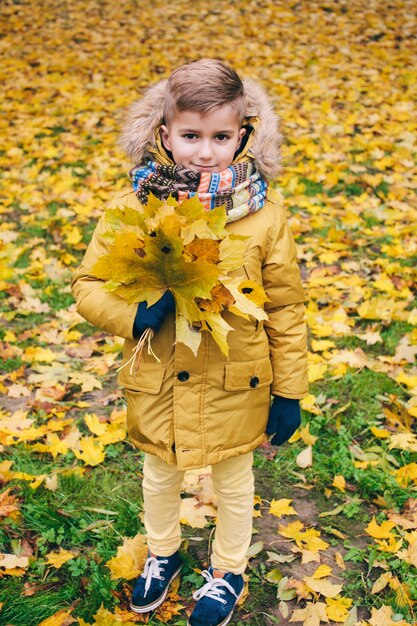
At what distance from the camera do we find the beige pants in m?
1.97

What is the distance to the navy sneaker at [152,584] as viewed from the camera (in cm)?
207

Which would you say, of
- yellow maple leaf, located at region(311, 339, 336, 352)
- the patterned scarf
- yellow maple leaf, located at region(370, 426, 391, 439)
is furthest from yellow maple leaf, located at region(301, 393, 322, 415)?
the patterned scarf

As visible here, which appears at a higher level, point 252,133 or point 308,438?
point 252,133

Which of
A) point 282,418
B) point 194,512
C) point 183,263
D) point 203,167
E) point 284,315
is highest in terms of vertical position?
point 203,167

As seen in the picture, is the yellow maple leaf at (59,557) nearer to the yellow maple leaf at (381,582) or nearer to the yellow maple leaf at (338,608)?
the yellow maple leaf at (338,608)

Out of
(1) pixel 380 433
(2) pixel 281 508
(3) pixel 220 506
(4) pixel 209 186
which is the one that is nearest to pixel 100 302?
(4) pixel 209 186

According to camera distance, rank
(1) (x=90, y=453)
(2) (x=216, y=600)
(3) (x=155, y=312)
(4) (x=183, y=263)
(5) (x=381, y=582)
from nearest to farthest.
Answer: (4) (x=183, y=263) < (3) (x=155, y=312) < (2) (x=216, y=600) < (5) (x=381, y=582) < (1) (x=90, y=453)

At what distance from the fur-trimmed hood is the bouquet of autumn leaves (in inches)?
12.9

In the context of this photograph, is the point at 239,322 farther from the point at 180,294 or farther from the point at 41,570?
the point at 41,570

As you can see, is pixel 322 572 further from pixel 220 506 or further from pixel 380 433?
pixel 380 433

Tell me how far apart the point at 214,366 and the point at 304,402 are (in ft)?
4.18

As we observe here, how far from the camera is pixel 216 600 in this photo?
2.03 m

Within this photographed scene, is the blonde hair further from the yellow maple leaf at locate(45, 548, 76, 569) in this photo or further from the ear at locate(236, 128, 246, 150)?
the yellow maple leaf at locate(45, 548, 76, 569)

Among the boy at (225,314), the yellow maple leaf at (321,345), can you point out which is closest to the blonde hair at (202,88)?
the boy at (225,314)
